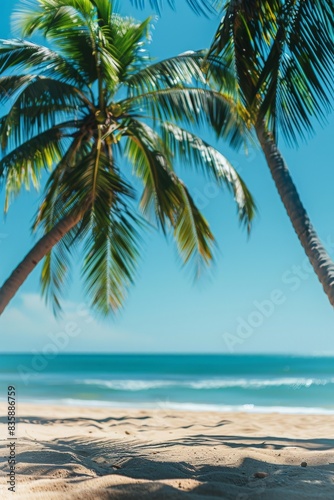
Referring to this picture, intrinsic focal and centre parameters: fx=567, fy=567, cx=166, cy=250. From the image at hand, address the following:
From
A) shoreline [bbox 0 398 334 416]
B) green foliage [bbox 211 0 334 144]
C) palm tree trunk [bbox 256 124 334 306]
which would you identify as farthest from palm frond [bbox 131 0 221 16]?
shoreline [bbox 0 398 334 416]

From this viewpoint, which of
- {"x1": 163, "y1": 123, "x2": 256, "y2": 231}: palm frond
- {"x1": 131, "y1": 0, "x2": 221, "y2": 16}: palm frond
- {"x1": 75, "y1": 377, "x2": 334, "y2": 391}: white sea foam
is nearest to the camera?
{"x1": 131, "y1": 0, "x2": 221, "y2": 16}: palm frond

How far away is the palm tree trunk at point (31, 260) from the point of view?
275 inches

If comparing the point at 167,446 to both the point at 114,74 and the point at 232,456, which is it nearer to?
the point at 232,456

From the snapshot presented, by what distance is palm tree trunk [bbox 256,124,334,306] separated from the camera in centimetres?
506

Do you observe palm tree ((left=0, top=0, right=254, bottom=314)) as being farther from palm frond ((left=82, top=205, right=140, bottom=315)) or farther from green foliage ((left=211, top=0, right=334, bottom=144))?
green foliage ((left=211, top=0, right=334, bottom=144))

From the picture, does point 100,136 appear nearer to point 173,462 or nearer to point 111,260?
point 111,260

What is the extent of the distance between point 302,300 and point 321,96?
47.6 metres

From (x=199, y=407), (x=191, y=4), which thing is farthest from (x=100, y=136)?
(x=199, y=407)

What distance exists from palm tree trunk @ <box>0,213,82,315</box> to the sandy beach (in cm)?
168

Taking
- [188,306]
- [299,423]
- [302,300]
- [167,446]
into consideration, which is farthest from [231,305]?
[167,446]

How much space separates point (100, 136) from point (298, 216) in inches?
138

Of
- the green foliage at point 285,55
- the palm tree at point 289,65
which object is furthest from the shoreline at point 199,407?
the green foliage at point 285,55

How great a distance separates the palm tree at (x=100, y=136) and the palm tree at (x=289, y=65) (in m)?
2.45

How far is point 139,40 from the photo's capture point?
862cm
